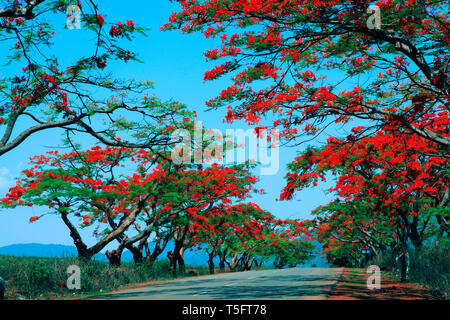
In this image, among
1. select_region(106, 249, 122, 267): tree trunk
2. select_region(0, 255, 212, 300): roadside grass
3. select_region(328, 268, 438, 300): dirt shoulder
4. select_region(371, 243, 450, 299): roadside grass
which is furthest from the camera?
select_region(106, 249, 122, 267): tree trunk

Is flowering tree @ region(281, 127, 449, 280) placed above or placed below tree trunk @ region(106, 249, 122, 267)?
above

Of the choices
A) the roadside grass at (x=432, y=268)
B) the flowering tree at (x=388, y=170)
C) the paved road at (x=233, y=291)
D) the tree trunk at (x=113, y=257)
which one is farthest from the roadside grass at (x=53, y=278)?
the roadside grass at (x=432, y=268)

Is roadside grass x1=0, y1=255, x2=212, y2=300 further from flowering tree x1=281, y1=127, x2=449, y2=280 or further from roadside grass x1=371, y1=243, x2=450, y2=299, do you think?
roadside grass x1=371, y1=243, x2=450, y2=299

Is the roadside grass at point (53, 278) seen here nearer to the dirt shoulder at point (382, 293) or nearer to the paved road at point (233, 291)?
the paved road at point (233, 291)

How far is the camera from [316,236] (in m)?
45.1

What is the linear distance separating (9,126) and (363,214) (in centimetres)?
2183

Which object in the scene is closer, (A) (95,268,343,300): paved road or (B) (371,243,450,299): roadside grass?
(A) (95,268,343,300): paved road

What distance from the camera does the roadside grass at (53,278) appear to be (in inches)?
570

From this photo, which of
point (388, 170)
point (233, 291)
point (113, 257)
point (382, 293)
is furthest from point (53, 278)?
point (388, 170)

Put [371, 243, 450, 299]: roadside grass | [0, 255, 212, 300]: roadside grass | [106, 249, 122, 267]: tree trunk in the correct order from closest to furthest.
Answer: [371, 243, 450, 299]: roadside grass
[0, 255, 212, 300]: roadside grass
[106, 249, 122, 267]: tree trunk

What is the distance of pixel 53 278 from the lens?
1571 cm

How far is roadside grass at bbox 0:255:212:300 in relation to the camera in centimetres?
1449

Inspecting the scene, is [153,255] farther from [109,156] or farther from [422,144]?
[422,144]

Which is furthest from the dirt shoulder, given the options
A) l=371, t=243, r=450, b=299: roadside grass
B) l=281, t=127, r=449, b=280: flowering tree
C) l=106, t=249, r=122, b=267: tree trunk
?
l=106, t=249, r=122, b=267: tree trunk
